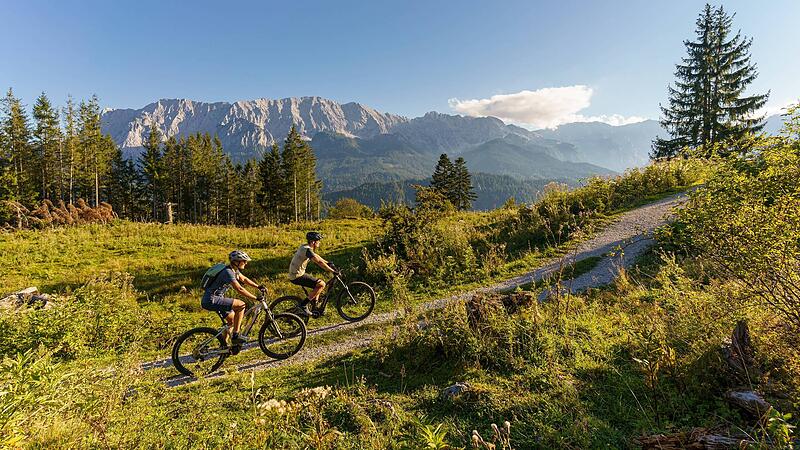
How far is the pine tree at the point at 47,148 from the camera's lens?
4653 cm

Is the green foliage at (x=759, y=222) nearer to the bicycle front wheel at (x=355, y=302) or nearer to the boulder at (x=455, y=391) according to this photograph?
the boulder at (x=455, y=391)

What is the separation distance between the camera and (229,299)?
7344 millimetres

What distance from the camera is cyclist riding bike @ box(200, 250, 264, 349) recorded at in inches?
283

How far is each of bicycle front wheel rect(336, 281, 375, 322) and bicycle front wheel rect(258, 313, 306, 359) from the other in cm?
178

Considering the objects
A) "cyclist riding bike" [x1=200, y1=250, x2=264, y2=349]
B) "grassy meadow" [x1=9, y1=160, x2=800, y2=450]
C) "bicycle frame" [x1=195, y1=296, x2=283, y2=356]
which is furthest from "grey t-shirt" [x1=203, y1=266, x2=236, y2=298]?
"grassy meadow" [x1=9, y1=160, x2=800, y2=450]

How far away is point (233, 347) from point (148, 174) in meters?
67.7

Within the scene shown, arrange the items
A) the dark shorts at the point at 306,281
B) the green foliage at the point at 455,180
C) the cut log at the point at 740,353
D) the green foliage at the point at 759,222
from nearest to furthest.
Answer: the green foliage at the point at 759,222 < the cut log at the point at 740,353 < the dark shorts at the point at 306,281 < the green foliage at the point at 455,180

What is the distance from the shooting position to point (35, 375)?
11.8ft

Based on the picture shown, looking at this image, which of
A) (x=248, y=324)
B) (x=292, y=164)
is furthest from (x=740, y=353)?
(x=292, y=164)

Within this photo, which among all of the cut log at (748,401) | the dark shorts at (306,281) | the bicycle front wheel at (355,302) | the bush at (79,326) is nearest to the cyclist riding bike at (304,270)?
the dark shorts at (306,281)

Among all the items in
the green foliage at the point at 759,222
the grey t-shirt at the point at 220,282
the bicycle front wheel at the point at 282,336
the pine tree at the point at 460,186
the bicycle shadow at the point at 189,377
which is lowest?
the bicycle shadow at the point at 189,377

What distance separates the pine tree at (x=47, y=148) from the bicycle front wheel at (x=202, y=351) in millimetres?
61553

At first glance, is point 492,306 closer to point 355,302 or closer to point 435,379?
point 435,379

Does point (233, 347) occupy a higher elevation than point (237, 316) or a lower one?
lower
